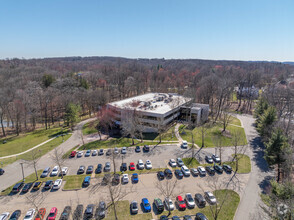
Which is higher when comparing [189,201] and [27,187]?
[189,201]

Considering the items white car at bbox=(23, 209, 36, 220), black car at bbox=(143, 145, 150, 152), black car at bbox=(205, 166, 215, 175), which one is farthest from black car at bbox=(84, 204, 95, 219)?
black car at bbox=(205, 166, 215, 175)

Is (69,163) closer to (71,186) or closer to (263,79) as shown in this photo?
(71,186)

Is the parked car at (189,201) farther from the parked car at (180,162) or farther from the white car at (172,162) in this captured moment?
the parked car at (180,162)

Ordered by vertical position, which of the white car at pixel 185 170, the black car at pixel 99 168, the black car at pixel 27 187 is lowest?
the black car at pixel 27 187

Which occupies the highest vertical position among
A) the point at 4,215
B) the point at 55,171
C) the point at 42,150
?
the point at 4,215

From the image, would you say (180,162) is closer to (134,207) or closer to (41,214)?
(134,207)

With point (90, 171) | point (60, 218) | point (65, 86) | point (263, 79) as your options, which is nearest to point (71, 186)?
point (90, 171)

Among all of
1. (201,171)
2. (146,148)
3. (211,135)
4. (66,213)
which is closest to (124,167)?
(146,148)

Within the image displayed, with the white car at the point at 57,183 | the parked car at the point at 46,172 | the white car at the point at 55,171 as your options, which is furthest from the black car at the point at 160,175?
the parked car at the point at 46,172

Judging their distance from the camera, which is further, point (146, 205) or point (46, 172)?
point (46, 172)
